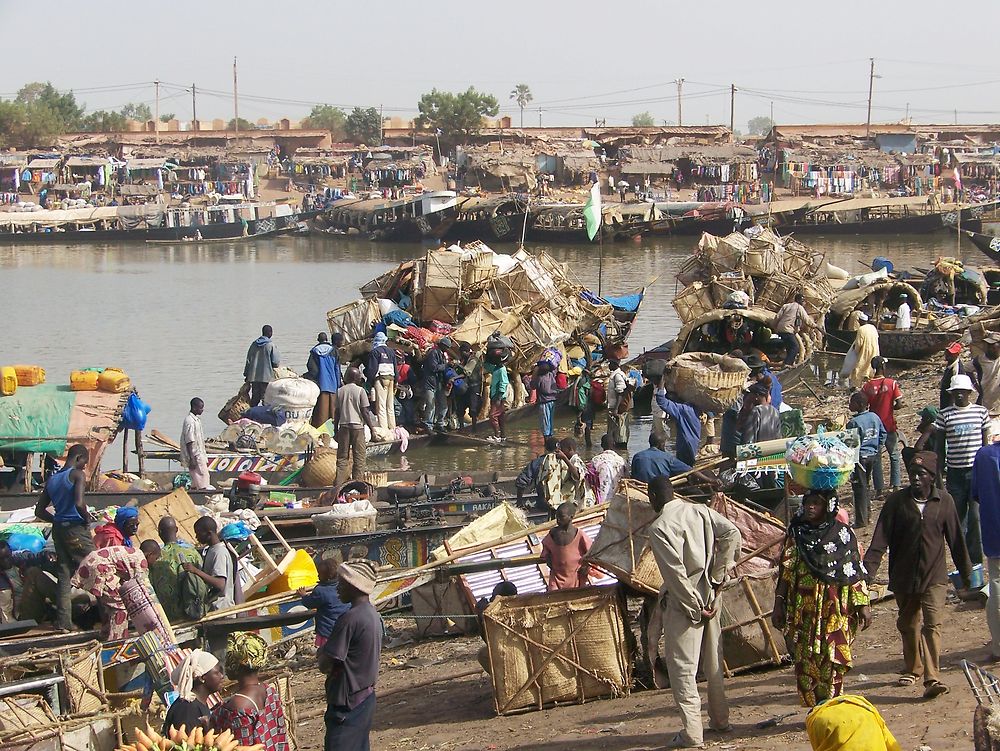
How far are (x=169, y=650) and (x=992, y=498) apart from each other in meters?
4.29

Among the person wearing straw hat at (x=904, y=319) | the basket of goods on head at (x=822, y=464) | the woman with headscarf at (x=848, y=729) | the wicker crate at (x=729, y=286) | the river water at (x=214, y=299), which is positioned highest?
the basket of goods on head at (x=822, y=464)

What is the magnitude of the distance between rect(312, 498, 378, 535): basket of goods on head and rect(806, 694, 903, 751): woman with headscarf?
5723 mm

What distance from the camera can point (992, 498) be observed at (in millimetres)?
5922

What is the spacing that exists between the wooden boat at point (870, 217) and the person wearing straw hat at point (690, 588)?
43.3m

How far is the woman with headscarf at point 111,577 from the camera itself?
24.0 ft

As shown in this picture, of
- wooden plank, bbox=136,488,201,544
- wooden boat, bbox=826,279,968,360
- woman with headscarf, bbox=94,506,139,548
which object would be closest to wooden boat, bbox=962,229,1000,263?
wooden boat, bbox=826,279,968,360

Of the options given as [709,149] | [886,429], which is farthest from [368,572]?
[709,149]

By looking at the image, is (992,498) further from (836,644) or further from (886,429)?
(886,429)

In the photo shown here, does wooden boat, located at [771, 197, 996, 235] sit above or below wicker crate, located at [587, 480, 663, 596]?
above

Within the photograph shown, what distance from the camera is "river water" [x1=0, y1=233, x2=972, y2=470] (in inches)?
827

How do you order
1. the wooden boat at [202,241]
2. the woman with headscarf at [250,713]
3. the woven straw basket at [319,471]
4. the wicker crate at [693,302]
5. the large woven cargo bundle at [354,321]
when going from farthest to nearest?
the wooden boat at [202,241]
the wicker crate at [693,302]
the large woven cargo bundle at [354,321]
the woven straw basket at [319,471]
the woman with headscarf at [250,713]

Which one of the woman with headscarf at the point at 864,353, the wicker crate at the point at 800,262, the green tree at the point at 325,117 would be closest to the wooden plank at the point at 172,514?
the woman with headscarf at the point at 864,353

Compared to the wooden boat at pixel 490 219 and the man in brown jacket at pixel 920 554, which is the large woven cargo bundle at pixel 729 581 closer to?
the man in brown jacket at pixel 920 554

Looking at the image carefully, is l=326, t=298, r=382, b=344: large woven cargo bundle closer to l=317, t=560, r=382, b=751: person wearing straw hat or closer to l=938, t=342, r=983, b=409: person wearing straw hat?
l=938, t=342, r=983, b=409: person wearing straw hat
